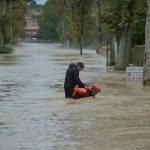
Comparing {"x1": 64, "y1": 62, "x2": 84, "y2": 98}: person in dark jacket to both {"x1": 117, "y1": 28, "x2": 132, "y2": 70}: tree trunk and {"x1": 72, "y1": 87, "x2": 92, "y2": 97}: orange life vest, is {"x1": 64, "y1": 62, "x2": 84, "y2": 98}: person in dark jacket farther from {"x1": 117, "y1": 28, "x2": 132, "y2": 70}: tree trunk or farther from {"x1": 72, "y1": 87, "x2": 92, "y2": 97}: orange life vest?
{"x1": 117, "y1": 28, "x2": 132, "y2": 70}: tree trunk

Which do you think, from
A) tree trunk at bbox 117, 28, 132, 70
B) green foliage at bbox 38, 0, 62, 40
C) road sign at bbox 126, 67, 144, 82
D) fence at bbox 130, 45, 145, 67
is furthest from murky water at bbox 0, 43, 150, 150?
green foliage at bbox 38, 0, 62, 40

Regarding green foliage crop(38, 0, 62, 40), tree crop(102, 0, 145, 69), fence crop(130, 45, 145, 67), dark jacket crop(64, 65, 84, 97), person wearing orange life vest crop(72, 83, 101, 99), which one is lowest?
green foliage crop(38, 0, 62, 40)

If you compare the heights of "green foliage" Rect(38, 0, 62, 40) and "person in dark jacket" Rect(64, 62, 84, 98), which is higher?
"person in dark jacket" Rect(64, 62, 84, 98)

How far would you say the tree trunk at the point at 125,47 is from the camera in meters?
38.4

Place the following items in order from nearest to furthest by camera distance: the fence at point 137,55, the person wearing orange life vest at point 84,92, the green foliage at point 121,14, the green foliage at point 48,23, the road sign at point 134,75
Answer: the person wearing orange life vest at point 84,92, the road sign at point 134,75, the green foliage at point 121,14, the fence at point 137,55, the green foliage at point 48,23

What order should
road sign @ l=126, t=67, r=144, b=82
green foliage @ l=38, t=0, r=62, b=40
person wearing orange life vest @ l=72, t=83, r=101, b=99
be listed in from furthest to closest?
green foliage @ l=38, t=0, r=62, b=40 < road sign @ l=126, t=67, r=144, b=82 < person wearing orange life vest @ l=72, t=83, r=101, b=99

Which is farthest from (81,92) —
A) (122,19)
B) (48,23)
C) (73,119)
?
(48,23)

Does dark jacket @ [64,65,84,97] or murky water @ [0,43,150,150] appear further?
dark jacket @ [64,65,84,97]

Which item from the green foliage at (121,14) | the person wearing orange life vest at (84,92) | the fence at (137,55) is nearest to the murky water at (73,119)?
the person wearing orange life vest at (84,92)

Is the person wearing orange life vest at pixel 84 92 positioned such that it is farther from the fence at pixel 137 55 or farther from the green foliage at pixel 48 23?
the green foliage at pixel 48 23

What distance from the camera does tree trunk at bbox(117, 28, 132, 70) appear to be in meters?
38.4

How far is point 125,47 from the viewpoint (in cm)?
3859

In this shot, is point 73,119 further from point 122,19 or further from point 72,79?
point 122,19

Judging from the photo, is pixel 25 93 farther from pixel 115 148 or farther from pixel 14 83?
pixel 115 148
